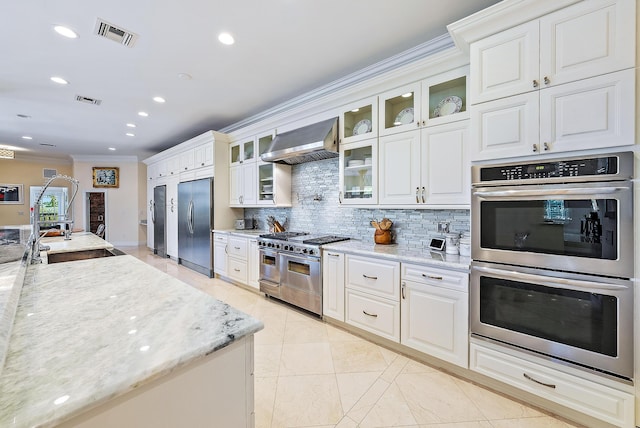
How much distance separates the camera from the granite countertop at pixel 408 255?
2.10 m

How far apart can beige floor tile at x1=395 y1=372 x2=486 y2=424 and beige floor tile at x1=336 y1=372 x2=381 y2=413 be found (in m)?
0.21

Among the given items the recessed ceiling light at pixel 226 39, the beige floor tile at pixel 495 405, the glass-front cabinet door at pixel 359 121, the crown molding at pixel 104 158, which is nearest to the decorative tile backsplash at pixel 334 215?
the glass-front cabinet door at pixel 359 121

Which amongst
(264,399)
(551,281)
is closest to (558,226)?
(551,281)

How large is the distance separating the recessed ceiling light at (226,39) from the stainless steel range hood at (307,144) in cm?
121

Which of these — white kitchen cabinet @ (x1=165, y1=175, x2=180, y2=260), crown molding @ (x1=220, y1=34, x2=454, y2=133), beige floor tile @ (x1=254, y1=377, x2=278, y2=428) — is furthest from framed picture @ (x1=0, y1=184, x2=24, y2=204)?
beige floor tile @ (x1=254, y1=377, x2=278, y2=428)

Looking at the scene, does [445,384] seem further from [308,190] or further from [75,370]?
[308,190]

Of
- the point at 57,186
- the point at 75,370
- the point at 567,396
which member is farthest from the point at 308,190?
the point at 57,186

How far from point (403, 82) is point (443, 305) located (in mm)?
2016

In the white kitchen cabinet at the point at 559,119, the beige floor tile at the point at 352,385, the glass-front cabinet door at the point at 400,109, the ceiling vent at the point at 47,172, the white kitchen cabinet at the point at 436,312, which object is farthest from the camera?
the ceiling vent at the point at 47,172

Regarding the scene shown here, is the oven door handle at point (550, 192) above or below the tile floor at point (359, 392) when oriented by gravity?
above

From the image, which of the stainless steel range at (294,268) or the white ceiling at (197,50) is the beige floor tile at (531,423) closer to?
the stainless steel range at (294,268)

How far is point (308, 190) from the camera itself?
3988 mm

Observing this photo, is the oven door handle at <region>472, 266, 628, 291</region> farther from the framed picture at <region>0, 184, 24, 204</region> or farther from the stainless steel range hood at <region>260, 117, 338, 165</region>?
the framed picture at <region>0, 184, 24, 204</region>

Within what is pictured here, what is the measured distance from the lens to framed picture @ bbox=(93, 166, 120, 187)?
8.30m
